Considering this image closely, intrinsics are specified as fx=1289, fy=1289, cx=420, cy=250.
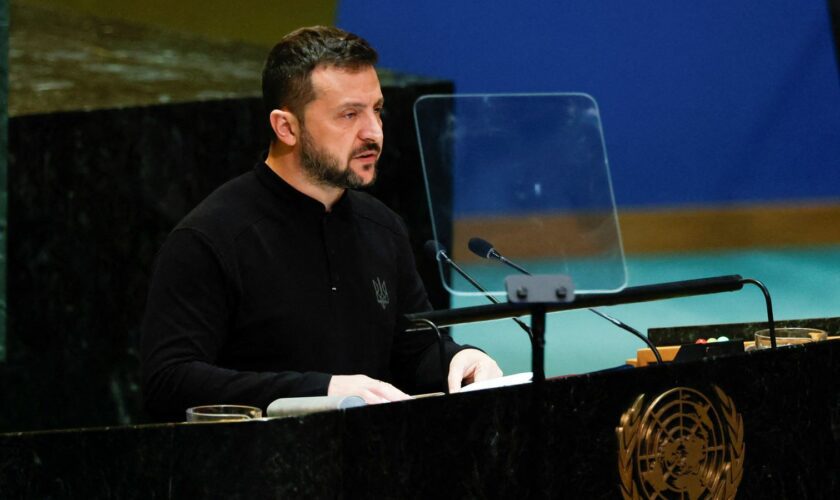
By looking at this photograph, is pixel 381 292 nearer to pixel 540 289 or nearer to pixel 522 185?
pixel 522 185

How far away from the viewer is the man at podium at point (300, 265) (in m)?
2.20

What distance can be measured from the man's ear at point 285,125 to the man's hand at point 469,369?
51 cm

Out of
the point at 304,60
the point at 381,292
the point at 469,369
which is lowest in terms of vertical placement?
the point at 469,369

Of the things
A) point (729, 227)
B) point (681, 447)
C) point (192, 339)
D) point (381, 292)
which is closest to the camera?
point (681, 447)

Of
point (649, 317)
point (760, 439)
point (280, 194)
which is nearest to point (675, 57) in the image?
point (649, 317)

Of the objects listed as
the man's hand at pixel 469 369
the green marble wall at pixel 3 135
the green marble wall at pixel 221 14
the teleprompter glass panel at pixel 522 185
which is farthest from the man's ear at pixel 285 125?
the green marble wall at pixel 221 14

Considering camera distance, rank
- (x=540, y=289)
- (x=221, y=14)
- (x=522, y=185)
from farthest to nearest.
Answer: (x=221, y=14) → (x=522, y=185) → (x=540, y=289)

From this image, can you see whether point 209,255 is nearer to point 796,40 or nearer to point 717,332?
point 717,332

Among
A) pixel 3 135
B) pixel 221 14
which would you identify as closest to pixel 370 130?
pixel 3 135

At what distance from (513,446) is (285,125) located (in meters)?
0.96

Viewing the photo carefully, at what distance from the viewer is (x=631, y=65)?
4.59 m

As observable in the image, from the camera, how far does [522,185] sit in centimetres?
277

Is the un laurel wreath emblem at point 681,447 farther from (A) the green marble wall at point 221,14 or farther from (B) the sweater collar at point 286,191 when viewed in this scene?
(A) the green marble wall at point 221,14

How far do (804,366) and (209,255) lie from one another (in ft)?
3.31
